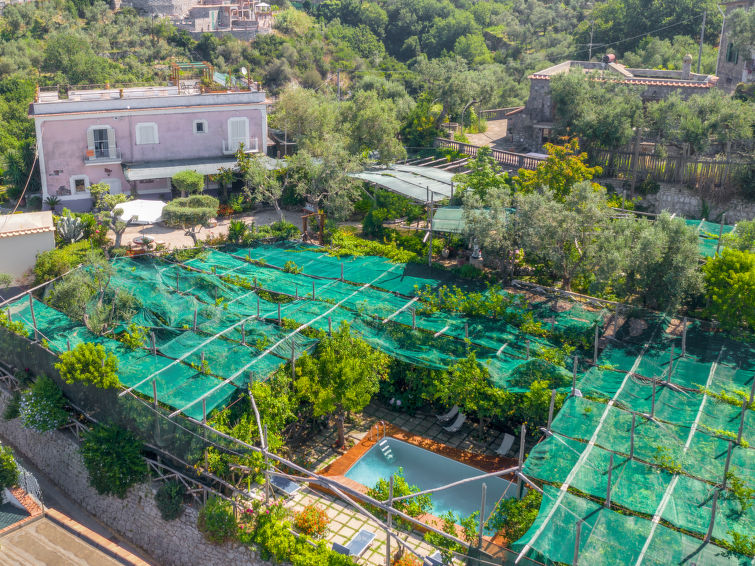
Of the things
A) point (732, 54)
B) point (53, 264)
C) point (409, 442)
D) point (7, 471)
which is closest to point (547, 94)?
point (732, 54)

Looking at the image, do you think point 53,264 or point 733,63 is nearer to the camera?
point 53,264

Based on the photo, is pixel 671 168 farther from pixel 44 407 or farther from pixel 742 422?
pixel 44 407

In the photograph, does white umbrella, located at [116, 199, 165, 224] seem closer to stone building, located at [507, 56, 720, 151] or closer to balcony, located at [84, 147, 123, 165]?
balcony, located at [84, 147, 123, 165]

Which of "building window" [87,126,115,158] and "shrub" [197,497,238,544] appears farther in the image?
"building window" [87,126,115,158]

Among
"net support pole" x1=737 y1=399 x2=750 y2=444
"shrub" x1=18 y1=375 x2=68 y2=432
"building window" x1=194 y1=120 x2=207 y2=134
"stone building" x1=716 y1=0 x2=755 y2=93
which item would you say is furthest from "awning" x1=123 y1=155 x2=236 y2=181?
"net support pole" x1=737 y1=399 x2=750 y2=444

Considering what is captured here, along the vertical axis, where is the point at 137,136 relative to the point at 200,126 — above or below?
below


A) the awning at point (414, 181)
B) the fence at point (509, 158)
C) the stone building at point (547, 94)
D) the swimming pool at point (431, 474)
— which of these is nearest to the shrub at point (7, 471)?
the swimming pool at point (431, 474)

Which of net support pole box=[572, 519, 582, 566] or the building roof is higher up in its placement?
the building roof
